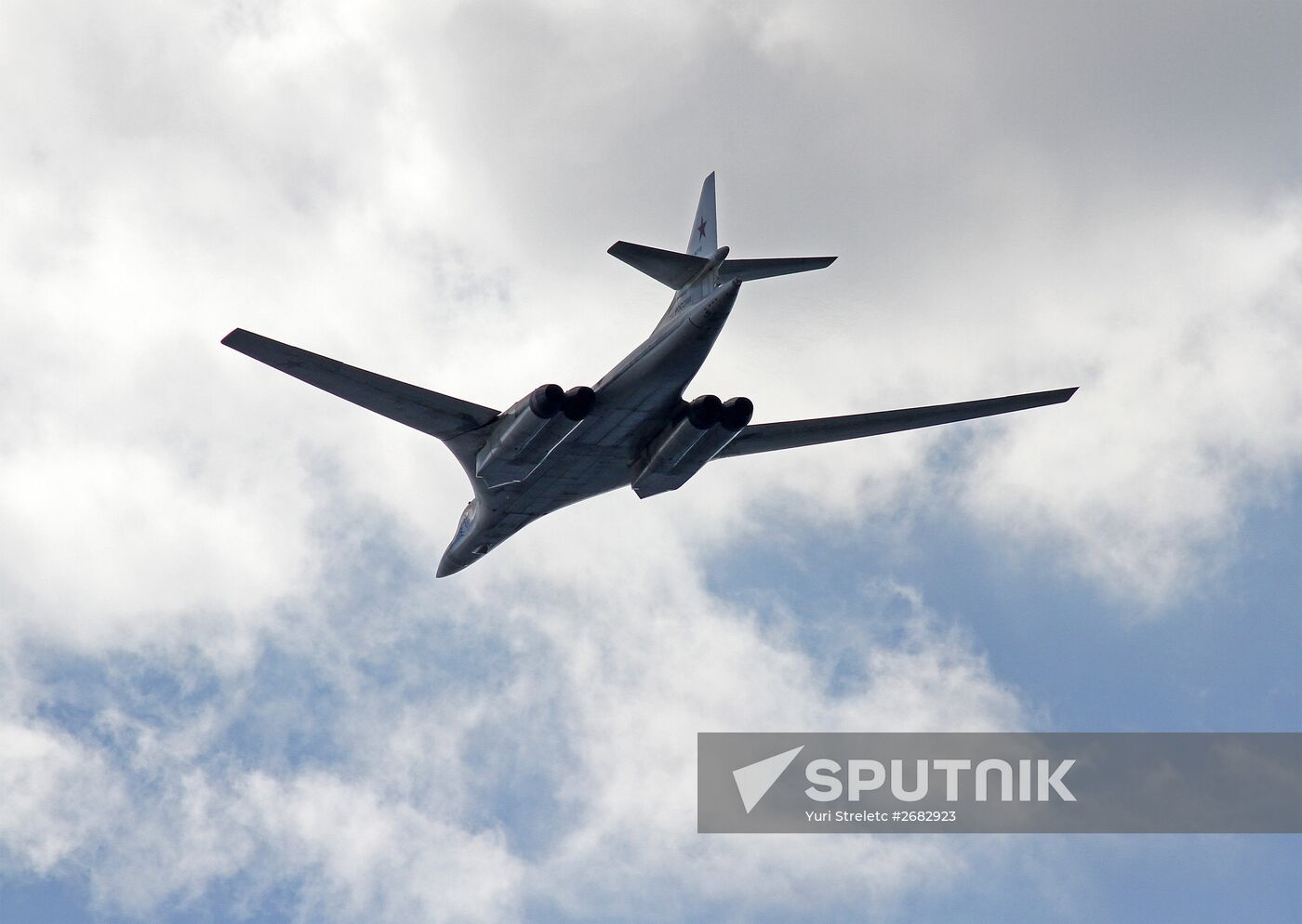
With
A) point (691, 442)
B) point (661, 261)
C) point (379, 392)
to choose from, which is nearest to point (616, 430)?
point (691, 442)

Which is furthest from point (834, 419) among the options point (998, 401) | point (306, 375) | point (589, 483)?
point (306, 375)

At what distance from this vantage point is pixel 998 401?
1029 inches

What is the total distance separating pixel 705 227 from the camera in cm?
2389

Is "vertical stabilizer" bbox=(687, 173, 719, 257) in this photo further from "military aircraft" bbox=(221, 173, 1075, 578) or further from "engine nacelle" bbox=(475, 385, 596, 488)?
"engine nacelle" bbox=(475, 385, 596, 488)

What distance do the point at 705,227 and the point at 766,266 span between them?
1.77 metres

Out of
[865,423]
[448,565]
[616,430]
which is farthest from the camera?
[448,565]

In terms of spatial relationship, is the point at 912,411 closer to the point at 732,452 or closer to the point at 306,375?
the point at 732,452

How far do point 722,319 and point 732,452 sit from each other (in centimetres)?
769

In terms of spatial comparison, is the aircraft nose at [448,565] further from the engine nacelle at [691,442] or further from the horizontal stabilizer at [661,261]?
the horizontal stabilizer at [661,261]

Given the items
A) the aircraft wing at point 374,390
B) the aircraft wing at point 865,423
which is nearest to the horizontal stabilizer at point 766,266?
the aircraft wing at point 865,423

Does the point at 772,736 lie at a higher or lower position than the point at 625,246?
lower

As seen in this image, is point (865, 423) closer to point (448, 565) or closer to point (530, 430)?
point (530, 430)

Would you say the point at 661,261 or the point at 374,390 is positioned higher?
the point at 661,261

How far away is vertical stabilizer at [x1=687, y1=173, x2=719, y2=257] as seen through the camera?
2352 centimetres
